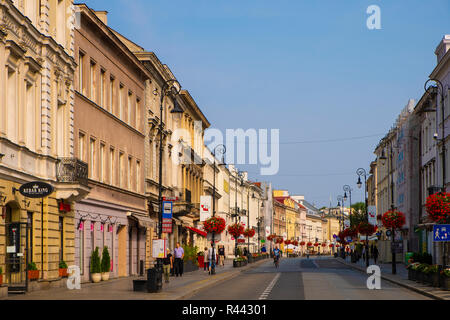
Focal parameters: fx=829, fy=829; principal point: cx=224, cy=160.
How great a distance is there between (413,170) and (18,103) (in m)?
52.5

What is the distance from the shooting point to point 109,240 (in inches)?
1657

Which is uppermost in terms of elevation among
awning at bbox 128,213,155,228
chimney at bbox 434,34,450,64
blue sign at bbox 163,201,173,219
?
chimney at bbox 434,34,450,64

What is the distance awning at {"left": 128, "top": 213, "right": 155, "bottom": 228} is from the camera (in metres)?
46.1

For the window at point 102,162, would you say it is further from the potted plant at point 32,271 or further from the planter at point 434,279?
Answer: the planter at point 434,279

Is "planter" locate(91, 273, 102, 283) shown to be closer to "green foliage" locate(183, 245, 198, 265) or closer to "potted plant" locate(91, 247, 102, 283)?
"potted plant" locate(91, 247, 102, 283)

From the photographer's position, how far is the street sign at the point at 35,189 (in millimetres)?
26219

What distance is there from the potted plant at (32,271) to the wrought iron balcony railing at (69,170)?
4279 mm

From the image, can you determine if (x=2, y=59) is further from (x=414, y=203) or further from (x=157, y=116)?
(x=414, y=203)

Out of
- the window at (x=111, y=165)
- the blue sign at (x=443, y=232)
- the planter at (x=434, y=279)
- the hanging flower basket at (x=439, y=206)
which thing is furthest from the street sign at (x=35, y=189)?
the window at (x=111, y=165)

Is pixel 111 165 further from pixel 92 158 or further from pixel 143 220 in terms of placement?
pixel 143 220

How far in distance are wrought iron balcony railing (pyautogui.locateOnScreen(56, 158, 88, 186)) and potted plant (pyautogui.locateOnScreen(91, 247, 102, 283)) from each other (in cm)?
483

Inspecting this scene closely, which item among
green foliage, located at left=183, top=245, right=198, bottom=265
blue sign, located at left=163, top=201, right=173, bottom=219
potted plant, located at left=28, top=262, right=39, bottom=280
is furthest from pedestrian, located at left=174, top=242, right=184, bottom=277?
potted plant, located at left=28, top=262, right=39, bottom=280

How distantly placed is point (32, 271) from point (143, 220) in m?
18.8
